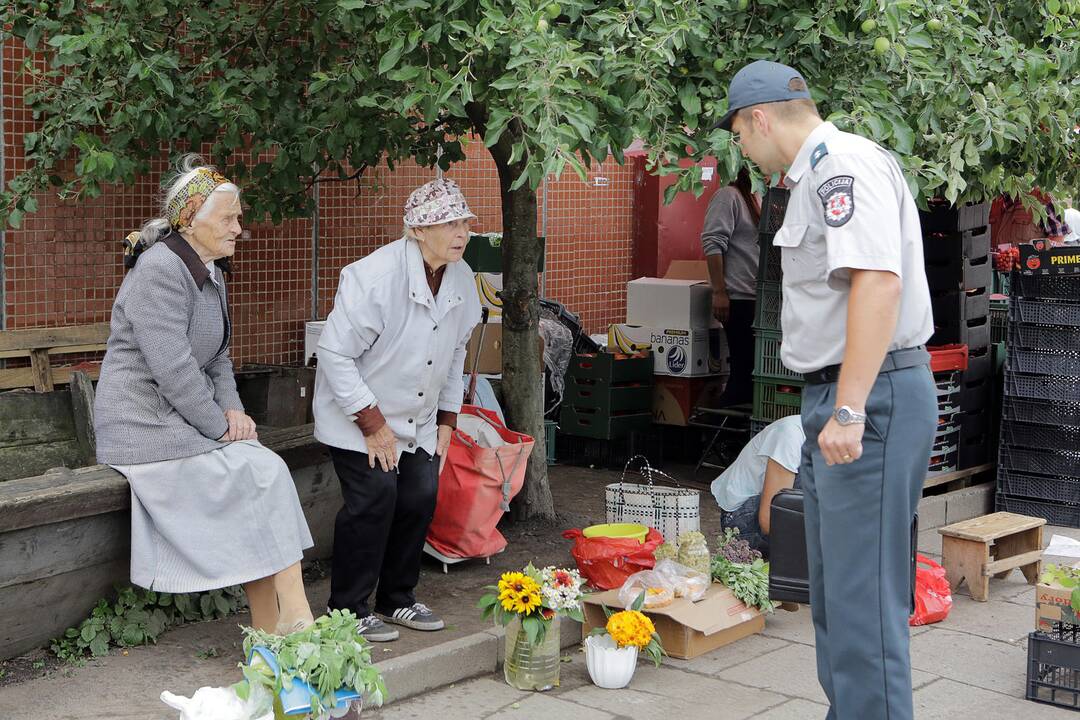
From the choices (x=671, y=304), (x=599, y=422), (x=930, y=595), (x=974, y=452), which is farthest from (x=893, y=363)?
(x=671, y=304)

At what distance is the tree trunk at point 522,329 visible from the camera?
281 inches

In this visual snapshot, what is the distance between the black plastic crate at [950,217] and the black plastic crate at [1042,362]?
2.77ft

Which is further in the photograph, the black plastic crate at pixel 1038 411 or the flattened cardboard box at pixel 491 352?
the flattened cardboard box at pixel 491 352

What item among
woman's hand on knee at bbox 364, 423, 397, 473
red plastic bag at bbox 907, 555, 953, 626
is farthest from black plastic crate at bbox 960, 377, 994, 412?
woman's hand on knee at bbox 364, 423, 397, 473

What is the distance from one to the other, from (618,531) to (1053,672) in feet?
6.46

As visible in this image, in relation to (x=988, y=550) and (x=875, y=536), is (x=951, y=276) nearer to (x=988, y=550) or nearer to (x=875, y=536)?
(x=988, y=550)

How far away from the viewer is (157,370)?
4895mm

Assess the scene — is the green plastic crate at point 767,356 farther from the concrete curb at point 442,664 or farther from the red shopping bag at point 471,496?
the concrete curb at point 442,664

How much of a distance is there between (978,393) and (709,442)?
70.8 inches

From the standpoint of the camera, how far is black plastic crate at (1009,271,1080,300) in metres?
8.27

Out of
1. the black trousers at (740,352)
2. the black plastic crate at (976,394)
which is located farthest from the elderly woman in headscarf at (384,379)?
the black plastic crate at (976,394)

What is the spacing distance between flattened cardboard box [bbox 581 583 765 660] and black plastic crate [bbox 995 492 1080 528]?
3.37 meters

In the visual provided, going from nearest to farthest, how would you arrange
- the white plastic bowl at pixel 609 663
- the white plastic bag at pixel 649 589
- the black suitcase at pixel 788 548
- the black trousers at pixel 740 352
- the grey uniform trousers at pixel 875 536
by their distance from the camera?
the grey uniform trousers at pixel 875 536 → the black suitcase at pixel 788 548 → the white plastic bowl at pixel 609 663 → the white plastic bag at pixel 649 589 → the black trousers at pixel 740 352

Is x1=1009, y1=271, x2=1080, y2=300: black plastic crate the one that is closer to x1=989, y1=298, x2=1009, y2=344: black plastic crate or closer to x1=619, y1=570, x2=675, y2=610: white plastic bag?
x1=989, y1=298, x2=1009, y2=344: black plastic crate
